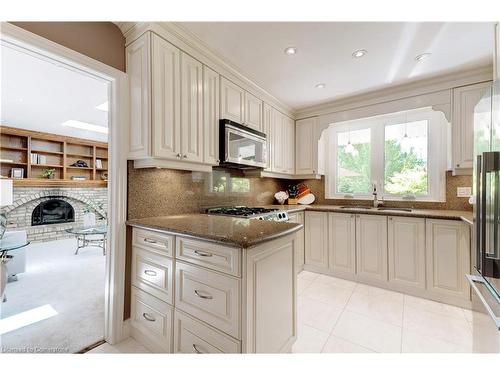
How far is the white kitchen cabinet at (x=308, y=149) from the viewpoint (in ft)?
11.7

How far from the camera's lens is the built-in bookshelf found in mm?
5023

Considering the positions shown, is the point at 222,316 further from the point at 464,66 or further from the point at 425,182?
the point at 464,66

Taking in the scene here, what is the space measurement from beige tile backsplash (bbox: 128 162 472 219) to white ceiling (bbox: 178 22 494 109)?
1277mm

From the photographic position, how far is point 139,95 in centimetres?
177

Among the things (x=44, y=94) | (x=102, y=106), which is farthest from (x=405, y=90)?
(x=44, y=94)

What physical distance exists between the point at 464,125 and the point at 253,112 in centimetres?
239

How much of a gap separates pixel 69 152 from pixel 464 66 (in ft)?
26.5

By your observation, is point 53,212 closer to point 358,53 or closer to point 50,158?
point 50,158

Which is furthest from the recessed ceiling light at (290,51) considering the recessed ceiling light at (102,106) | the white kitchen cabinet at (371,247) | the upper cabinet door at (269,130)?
the recessed ceiling light at (102,106)

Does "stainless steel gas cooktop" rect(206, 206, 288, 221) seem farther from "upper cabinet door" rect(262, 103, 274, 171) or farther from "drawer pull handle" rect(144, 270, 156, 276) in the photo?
"drawer pull handle" rect(144, 270, 156, 276)

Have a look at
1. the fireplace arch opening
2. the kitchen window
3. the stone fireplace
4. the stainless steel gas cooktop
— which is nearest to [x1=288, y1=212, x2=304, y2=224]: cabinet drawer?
the stainless steel gas cooktop

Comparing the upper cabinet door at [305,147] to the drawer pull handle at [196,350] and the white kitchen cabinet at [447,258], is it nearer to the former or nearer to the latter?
the white kitchen cabinet at [447,258]
